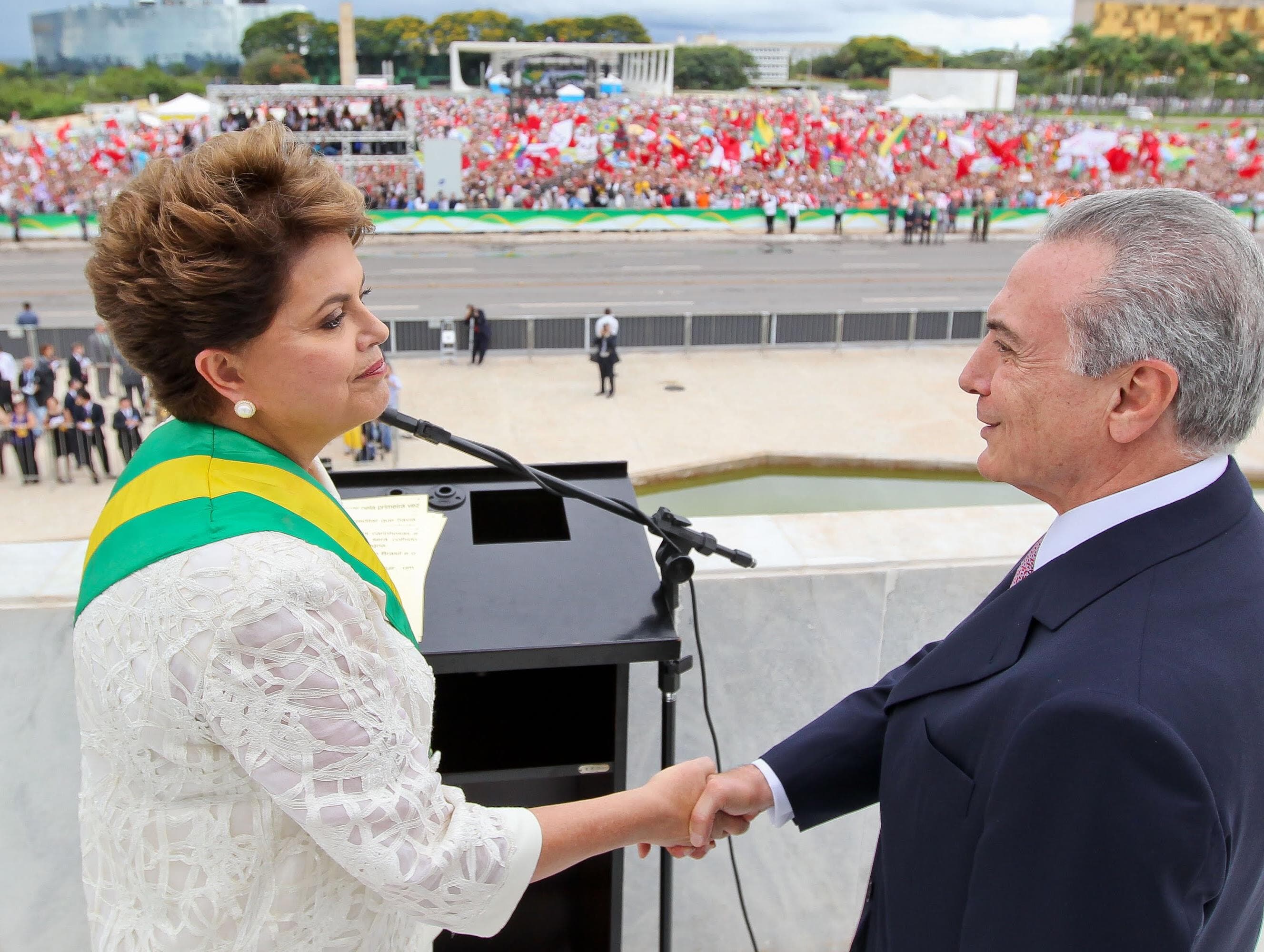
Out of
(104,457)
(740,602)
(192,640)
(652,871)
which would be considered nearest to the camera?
(192,640)

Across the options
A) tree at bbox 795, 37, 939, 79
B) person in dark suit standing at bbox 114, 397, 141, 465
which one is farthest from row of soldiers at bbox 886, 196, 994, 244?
tree at bbox 795, 37, 939, 79

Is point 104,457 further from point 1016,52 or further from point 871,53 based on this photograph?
point 1016,52

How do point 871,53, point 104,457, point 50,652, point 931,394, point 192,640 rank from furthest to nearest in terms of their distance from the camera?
point 871,53, point 931,394, point 104,457, point 50,652, point 192,640

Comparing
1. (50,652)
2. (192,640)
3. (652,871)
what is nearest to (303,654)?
(192,640)

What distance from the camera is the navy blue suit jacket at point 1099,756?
1185mm

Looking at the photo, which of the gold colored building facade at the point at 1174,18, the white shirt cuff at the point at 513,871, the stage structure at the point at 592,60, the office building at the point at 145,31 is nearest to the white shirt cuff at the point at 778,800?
the white shirt cuff at the point at 513,871

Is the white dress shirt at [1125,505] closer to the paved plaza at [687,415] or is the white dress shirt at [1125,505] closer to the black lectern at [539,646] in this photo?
the black lectern at [539,646]

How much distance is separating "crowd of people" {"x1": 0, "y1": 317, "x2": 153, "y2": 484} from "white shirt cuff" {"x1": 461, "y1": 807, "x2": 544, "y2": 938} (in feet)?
37.7

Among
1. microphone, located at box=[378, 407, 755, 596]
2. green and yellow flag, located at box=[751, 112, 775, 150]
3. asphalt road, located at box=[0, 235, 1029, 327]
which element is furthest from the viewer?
green and yellow flag, located at box=[751, 112, 775, 150]

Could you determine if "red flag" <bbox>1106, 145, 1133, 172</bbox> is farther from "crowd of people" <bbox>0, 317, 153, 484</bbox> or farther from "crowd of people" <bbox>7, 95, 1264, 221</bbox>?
"crowd of people" <bbox>0, 317, 153, 484</bbox>

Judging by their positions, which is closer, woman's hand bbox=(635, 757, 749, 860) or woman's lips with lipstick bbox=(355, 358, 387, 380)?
woman's lips with lipstick bbox=(355, 358, 387, 380)

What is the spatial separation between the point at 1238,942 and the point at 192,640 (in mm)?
1572

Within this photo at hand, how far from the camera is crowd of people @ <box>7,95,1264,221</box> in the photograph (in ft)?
104

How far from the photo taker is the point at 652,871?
9.02 ft
